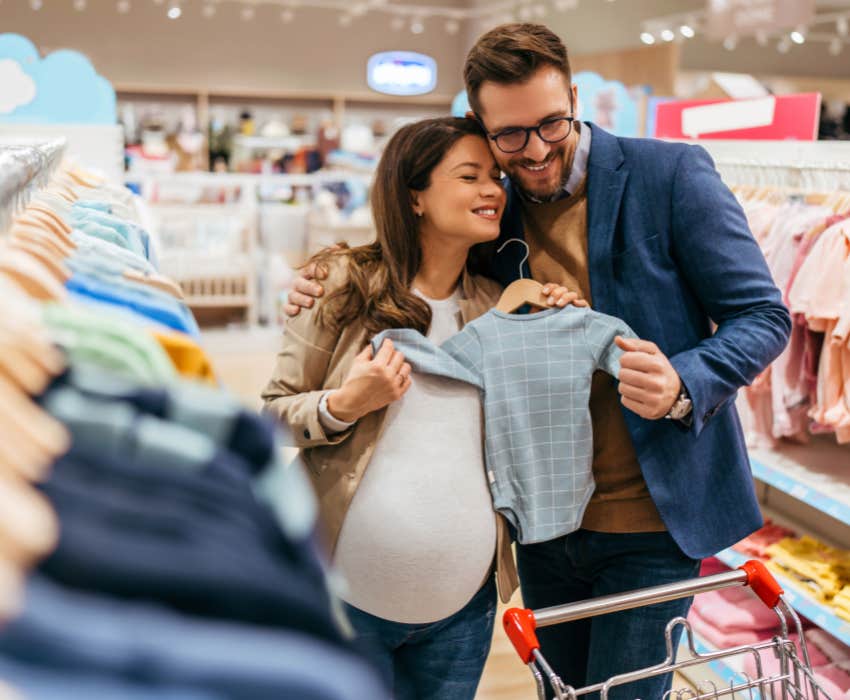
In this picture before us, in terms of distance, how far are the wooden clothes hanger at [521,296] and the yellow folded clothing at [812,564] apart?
147cm

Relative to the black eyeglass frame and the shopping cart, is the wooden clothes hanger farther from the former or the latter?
the shopping cart

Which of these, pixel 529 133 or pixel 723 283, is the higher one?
pixel 529 133

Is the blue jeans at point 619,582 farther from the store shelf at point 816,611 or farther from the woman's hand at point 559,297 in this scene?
the store shelf at point 816,611

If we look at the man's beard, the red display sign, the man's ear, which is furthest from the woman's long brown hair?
the red display sign

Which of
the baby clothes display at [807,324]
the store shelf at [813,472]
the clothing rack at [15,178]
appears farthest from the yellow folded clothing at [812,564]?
the clothing rack at [15,178]

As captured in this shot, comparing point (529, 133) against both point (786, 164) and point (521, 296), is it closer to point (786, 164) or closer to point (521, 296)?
point (521, 296)

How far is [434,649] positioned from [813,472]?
158cm

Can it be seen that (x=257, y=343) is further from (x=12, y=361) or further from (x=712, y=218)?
(x=12, y=361)

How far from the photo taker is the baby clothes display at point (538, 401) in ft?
5.20

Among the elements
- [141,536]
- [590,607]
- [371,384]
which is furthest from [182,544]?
[590,607]

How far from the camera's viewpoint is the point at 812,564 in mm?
2629

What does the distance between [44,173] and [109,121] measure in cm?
280

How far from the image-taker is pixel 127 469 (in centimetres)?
50

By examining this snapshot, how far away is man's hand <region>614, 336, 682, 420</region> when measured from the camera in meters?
1.45
